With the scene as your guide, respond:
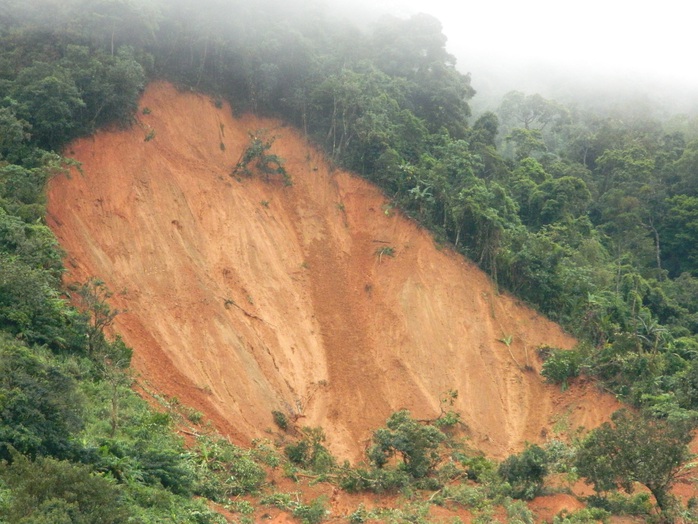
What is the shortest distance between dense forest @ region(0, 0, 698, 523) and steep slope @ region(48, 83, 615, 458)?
1.06 meters

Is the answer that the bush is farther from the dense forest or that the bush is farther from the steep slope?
the steep slope

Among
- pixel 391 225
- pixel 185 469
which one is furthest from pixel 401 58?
pixel 185 469

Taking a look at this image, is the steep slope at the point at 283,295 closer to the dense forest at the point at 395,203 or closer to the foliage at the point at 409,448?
the dense forest at the point at 395,203

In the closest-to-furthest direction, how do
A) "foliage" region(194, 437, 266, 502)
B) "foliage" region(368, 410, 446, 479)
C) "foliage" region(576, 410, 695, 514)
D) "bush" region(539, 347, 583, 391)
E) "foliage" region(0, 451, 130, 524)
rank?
"foliage" region(0, 451, 130, 524)
"foliage" region(194, 437, 266, 502)
"foliage" region(576, 410, 695, 514)
"foliage" region(368, 410, 446, 479)
"bush" region(539, 347, 583, 391)

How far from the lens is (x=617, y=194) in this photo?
3759 cm

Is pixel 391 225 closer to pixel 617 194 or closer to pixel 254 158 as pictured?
pixel 254 158

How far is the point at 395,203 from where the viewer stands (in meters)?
31.5

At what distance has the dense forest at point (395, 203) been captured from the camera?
48.6 ft

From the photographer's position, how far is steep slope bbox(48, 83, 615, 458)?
24000 millimetres

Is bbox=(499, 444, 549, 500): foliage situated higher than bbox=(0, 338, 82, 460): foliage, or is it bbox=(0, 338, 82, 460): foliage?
bbox=(0, 338, 82, 460): foliage

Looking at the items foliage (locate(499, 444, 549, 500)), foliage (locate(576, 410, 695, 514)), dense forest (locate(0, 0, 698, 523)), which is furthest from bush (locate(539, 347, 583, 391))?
foliage (locate(576, 410, 695, 514))

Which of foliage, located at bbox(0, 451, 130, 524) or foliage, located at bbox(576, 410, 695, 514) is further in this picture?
foliage, located at bbox(576, 410, 695, 514)

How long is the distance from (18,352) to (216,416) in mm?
7771

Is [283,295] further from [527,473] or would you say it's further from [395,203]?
[527,473]
